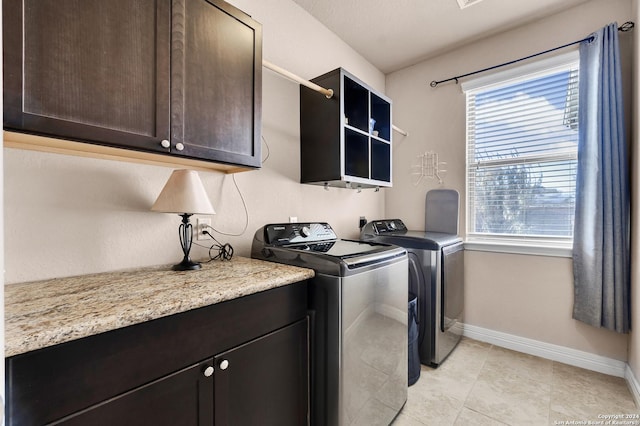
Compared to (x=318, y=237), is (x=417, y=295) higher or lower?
lower

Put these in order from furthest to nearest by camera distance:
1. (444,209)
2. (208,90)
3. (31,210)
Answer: (444,209) → (208,90) → (31,210)

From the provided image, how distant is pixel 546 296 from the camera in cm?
230

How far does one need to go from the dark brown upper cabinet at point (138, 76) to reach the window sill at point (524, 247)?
213 centimetres

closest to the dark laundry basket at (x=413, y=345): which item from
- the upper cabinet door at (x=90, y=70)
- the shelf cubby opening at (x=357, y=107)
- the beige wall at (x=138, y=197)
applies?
the beige wall at (x=138, y=197)

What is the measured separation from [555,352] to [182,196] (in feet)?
9.45

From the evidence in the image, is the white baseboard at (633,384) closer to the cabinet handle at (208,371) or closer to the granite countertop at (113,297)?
the granite countertop at (113,297)

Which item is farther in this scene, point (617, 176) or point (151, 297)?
point (617, 176)

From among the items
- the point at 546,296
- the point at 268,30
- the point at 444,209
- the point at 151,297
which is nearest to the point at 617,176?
the point at 546,296

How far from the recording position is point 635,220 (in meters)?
1.88

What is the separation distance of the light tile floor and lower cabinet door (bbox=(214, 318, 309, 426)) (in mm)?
763

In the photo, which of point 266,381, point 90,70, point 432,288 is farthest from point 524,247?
point 90,70

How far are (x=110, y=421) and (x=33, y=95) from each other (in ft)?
3.22

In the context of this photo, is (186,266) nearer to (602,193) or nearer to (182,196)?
(182,196)

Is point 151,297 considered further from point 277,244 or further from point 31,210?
point 277,244
